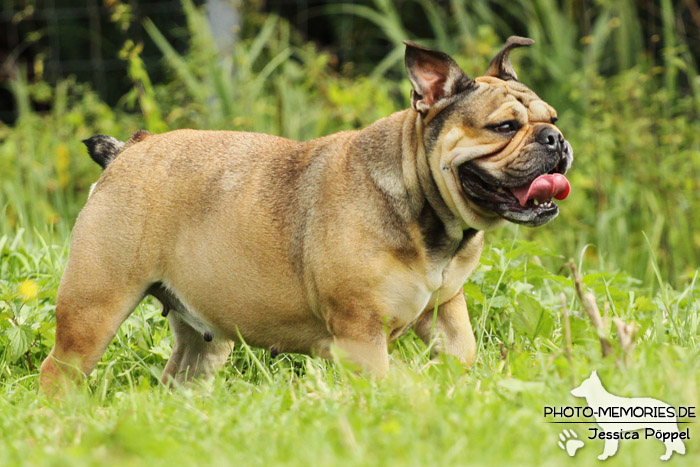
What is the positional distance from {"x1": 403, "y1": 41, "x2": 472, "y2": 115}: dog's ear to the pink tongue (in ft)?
1.52

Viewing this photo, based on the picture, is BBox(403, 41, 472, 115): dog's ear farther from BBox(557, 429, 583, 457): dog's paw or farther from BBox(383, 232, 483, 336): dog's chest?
BBox(557, 429, 583, 457): dog's paw

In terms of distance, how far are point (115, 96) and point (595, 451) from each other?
859 centimetres

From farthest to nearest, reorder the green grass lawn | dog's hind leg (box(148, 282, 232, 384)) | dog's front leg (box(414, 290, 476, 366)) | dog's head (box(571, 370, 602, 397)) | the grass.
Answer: dog's hind leg (box(148, 282, 232, 384)) → dog's front leg (box(414, 290, 476, 366)) → dog's head (box(571, 370, 602, 397)) → the grass → the green grass lawn

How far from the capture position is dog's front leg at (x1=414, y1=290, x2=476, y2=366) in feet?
12.9

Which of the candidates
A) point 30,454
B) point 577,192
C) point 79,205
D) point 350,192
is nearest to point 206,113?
point 79,205

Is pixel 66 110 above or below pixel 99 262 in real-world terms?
below

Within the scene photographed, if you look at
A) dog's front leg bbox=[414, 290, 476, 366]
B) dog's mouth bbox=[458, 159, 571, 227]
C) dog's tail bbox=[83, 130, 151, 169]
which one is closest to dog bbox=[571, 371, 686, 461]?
dog's mouth bbox=[458, 159, 571, 227]

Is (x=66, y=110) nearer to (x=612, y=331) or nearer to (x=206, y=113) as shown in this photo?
(x=206, y=113)

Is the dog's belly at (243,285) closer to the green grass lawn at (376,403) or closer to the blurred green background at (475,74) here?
the green grass lawn at (376,403)

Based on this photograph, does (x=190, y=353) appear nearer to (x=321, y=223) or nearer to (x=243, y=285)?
(x=243, y=285)

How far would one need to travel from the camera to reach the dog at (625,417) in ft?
8.67

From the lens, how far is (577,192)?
6.84 meters

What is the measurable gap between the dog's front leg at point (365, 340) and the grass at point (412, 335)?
12 cm

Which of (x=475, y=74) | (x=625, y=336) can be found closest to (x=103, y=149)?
(x=625, y=336)
